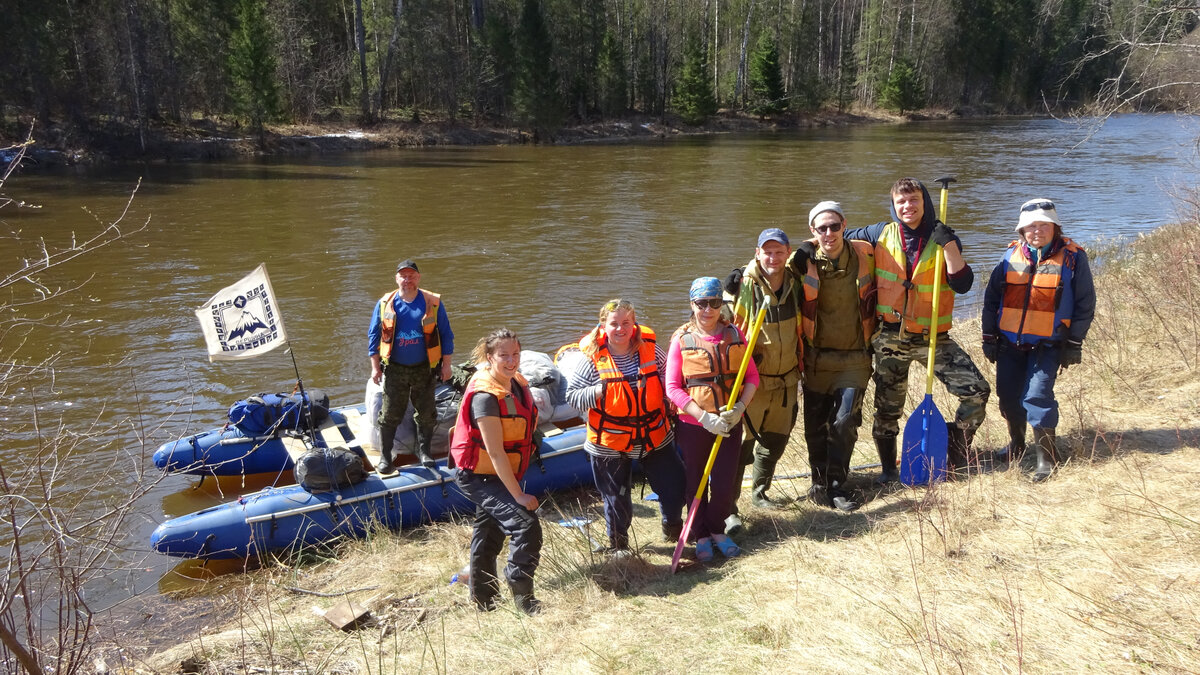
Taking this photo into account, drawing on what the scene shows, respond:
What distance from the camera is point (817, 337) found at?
15.4 ft

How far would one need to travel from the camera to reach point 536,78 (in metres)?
40.6

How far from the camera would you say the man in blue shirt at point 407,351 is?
608 cm

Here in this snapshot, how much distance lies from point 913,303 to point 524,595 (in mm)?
2598

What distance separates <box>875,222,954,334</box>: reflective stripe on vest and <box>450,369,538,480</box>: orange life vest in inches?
80.7

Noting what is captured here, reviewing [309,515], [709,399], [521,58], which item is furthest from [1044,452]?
[521,58]

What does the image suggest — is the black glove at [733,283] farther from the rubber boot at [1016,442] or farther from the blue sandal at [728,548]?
the rubber boot at [1016,442]

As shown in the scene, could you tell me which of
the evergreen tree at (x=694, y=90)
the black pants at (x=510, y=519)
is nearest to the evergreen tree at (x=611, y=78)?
the evergreen tree at (x=694, y=90)

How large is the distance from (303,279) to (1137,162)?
26.5 meters

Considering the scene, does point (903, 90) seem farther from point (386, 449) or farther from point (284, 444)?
point (386, 449)

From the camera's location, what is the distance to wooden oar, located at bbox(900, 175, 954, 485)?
15.2 ft

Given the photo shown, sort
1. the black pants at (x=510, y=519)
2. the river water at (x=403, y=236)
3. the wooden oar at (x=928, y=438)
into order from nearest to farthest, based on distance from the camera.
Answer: the black pants at (x=510, y=519)
the wooden oar at (x=928, y=438)
the river water at (x=403, y=236)

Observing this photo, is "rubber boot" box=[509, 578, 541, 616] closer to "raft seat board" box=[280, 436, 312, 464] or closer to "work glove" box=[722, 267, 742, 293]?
"work glove" box=[722, 267, 742, 293]

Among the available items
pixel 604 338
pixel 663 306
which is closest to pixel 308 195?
pixel 663 306

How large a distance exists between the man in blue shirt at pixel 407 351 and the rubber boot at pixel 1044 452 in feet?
12.7
